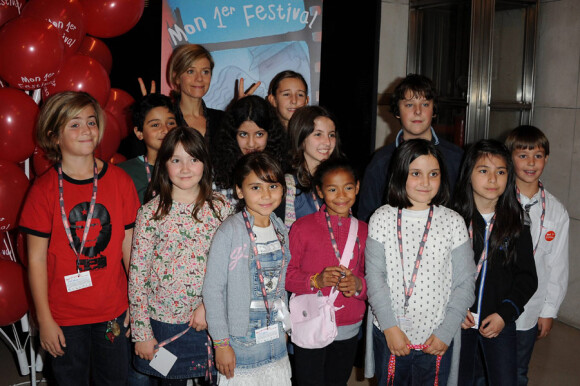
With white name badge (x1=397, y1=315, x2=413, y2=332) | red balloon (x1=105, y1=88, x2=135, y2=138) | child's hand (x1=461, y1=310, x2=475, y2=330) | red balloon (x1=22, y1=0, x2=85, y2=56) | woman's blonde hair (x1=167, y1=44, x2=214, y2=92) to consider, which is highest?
red balloon (x1=22, y1=0, x2=85, y2=56)

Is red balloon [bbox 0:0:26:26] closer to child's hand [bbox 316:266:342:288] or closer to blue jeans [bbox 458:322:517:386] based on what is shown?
child's hand [bbox 316:266:342:288]

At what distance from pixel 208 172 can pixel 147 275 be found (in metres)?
0.51

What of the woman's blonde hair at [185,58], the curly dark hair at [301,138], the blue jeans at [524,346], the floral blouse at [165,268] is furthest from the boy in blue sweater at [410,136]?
the woman's blonde hair at [185,58]

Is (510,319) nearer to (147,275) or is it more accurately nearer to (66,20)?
(147,275)

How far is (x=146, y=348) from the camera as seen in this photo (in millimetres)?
2299

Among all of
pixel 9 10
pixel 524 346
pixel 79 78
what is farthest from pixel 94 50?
pixel 524 346

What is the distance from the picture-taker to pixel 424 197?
2406 millimetres

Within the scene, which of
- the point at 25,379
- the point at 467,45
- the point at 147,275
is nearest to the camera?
the point at 147,275

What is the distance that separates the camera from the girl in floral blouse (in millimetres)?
2301

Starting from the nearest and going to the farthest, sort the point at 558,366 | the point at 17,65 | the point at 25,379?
the point at 17,65 → the point at 25,379 → the point at 558,366

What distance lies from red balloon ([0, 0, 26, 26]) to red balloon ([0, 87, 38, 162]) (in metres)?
0.42

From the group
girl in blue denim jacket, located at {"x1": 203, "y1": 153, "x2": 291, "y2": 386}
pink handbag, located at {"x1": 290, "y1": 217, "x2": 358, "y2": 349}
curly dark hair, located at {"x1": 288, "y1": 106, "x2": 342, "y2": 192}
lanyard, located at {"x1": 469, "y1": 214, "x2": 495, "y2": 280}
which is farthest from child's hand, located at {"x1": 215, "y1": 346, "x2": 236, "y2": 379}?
lanyard, located at {"x1": 469, "y1": 214, "x2": 495, "y2": 280}

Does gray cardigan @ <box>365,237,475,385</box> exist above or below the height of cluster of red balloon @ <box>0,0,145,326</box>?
below

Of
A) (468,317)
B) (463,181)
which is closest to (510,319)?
(468,317)
